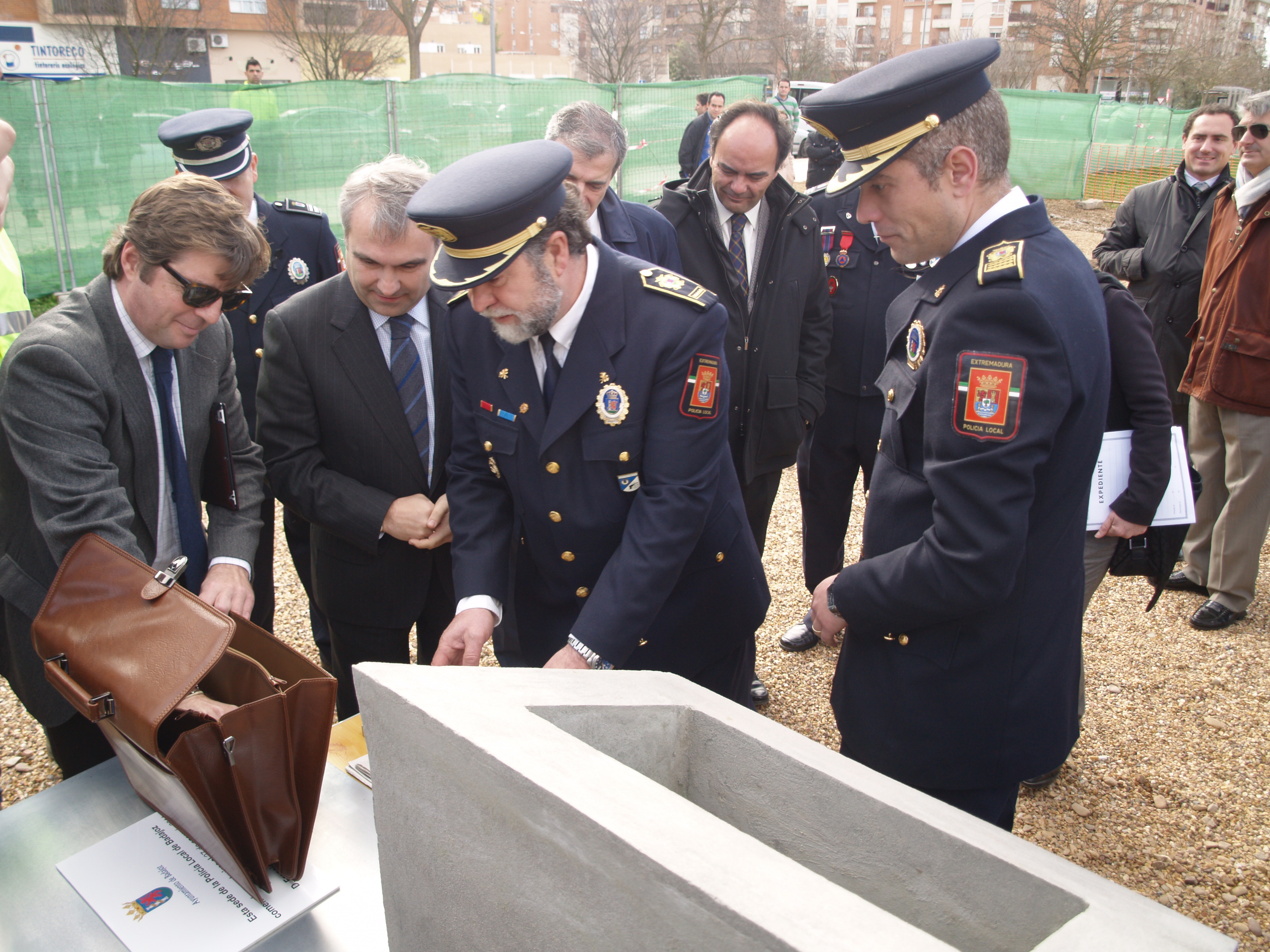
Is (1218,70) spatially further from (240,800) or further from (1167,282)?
(240,800)

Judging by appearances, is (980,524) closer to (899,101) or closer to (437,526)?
(899,101)

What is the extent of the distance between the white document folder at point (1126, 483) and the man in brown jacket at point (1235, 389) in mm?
1090

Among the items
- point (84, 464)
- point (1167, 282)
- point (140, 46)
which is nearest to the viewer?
point (84, 464)

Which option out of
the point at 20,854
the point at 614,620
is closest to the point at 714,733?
the point at 614,620

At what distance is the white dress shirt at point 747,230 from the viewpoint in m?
3.69

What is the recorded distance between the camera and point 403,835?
1256 millimetres

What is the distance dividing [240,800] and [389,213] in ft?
4.64

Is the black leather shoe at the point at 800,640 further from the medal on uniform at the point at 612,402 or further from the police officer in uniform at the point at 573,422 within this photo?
the medal on uniform at the point at 612,402

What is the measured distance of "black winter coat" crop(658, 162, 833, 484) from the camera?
12.0 feet

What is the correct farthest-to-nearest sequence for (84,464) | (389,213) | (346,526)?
(346,526), (389,213), (84,464)

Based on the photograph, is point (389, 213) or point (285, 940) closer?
point (285, 940)

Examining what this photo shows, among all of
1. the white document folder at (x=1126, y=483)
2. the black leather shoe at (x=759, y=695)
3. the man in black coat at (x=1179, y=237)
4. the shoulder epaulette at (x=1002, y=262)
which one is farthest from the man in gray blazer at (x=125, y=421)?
the man in black coat at (x=1179, y=237)

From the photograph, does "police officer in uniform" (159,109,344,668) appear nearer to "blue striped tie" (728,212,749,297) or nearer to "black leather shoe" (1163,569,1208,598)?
"blue striped tie" (728,212,749,297)

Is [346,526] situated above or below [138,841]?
above
